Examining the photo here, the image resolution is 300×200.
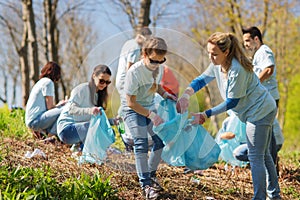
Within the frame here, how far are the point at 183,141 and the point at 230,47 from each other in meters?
1.08

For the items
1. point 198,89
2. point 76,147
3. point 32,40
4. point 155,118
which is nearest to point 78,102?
point 76,147

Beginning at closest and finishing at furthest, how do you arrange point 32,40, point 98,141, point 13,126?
point 98,141
point 13,126
point 32,40

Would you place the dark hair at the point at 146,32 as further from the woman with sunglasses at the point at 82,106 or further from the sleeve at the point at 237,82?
the sleeve at the point at 237,82

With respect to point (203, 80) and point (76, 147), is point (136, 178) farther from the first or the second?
point (76, 147)

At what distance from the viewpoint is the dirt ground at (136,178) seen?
152 inches

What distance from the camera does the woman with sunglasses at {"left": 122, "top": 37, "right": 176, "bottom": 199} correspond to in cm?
335

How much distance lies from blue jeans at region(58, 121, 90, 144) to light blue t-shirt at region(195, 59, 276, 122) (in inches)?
68.8

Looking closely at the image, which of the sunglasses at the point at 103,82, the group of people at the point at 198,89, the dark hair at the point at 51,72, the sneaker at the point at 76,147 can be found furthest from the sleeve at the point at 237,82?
the dark hair at the point at 51,72

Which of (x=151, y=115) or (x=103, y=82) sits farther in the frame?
(x=103, y=82)

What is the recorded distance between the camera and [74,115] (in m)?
4.68

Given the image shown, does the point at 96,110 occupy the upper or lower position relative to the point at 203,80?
lower

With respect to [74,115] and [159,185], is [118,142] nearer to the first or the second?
[74,115]

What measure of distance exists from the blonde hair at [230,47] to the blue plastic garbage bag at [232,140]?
1.94 m

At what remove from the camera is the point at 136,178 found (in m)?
4.04
